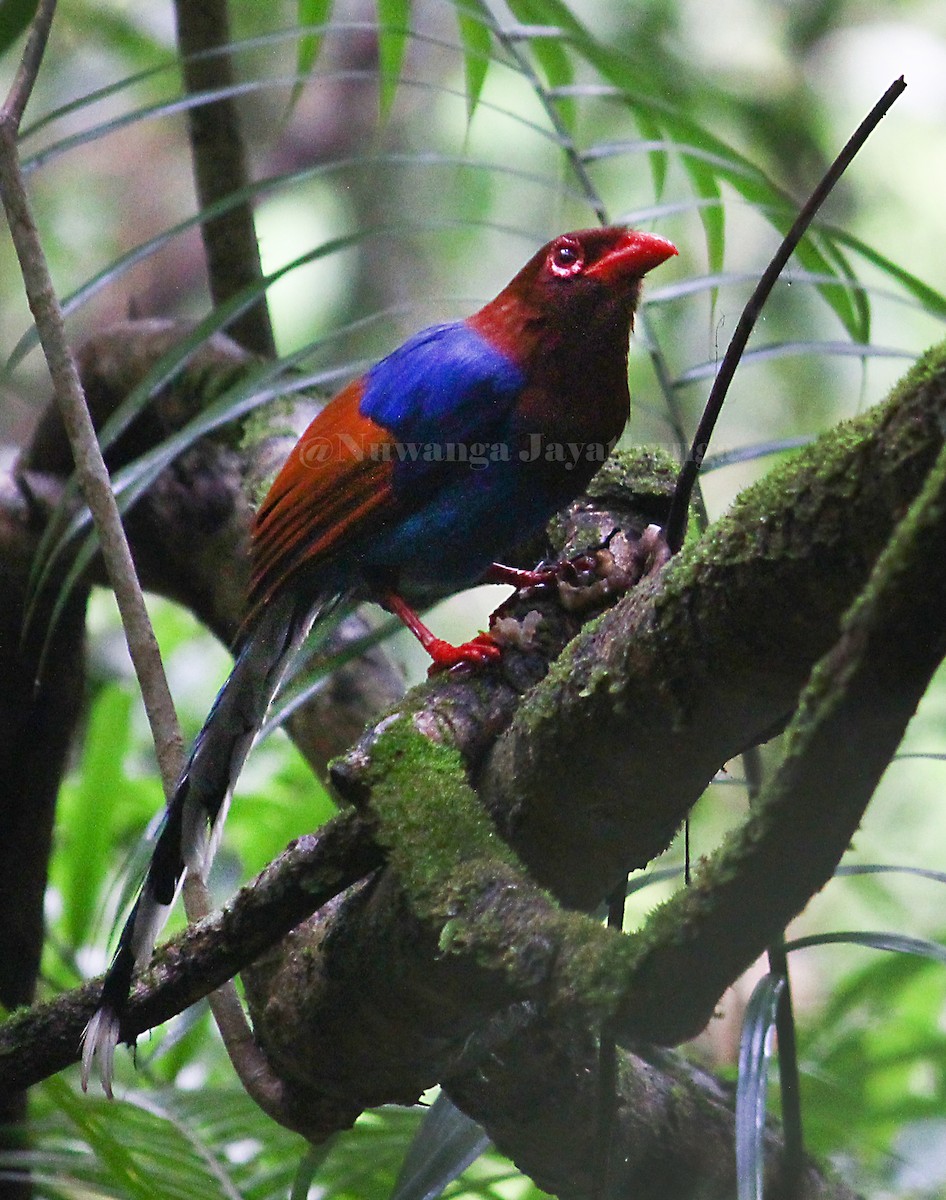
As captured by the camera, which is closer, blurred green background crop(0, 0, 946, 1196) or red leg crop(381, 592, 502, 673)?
red leg crop(381, 592, 502, 673)

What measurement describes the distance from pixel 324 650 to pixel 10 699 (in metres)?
0.96

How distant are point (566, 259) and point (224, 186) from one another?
1534 mm

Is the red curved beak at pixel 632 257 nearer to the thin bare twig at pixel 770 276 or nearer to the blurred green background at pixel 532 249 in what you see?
the blurred green background at pixel 532 249

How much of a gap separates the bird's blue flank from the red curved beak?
0.23 m

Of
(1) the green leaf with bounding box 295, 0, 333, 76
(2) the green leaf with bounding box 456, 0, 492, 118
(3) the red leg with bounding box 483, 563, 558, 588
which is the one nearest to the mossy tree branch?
(3) the red leg with bounding box 483, 563, 558, 588

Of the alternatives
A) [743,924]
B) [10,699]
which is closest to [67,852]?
[10,699]

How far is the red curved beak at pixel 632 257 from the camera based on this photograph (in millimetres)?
2129

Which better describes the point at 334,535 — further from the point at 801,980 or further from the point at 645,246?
the point at 801,980

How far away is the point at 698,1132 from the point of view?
1.95 m

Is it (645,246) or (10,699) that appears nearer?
(645,246)

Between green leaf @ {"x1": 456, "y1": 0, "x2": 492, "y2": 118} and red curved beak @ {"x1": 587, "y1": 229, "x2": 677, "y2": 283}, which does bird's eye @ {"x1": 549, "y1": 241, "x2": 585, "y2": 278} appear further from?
green leaf @ {"x1": 456, "y1": 0, "x2": 492, "y2": 118}

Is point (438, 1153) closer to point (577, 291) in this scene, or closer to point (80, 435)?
point (80, 435)

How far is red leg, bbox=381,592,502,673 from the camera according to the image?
1820 mm

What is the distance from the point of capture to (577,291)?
2221 mm
